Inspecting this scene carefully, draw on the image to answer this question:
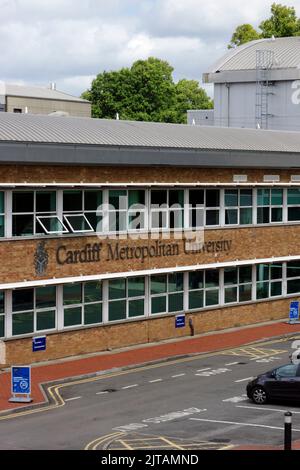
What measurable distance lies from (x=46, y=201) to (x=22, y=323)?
450 cm

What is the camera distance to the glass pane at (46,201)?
37.5m

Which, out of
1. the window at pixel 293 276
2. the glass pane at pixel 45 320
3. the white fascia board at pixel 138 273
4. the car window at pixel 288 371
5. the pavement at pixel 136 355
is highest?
the white fascia board at pixel 138 273

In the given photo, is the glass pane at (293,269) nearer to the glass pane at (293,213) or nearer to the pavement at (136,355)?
the glass pane at (293,213)

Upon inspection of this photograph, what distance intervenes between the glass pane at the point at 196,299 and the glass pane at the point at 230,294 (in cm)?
179

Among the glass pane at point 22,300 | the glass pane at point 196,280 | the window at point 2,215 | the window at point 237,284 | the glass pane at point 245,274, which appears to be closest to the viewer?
the window at point 2,215

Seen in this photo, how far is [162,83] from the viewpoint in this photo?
103 metres

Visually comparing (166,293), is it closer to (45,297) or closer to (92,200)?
(92,200)

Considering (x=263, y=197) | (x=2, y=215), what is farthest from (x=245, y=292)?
(x=2, y=215)

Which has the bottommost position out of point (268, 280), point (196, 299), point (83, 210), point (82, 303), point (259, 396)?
point (259, 396)

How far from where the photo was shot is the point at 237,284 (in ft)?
154

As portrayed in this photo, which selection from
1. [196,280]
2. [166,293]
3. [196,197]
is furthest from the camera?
[196,280]

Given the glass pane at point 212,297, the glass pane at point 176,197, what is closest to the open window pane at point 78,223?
the glass pane at point 176,197

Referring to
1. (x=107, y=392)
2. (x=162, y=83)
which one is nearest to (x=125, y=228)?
(x=107, y=392)

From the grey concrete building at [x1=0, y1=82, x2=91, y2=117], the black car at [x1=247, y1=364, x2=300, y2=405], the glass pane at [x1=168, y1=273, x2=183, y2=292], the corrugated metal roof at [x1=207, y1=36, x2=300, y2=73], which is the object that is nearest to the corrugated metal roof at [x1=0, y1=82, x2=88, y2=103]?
the grey concrete building at [x1=0, y1=82, x2=91, y2=117]
